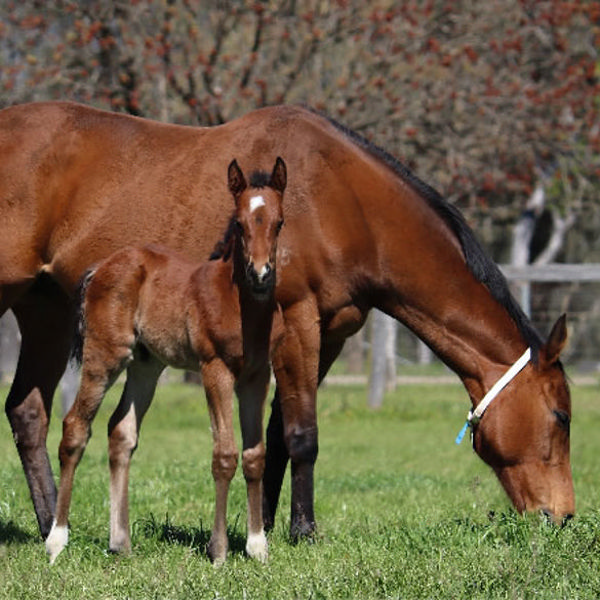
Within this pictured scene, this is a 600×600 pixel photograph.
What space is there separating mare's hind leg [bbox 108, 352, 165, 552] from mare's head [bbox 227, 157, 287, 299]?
978 mm

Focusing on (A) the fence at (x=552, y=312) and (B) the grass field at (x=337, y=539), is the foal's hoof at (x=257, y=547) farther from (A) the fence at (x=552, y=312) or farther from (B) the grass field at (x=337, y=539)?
(A) the fence at (x=552, y=312)

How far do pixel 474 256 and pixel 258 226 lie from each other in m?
1.59

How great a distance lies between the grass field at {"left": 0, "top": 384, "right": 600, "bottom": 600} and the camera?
4613 millimetres

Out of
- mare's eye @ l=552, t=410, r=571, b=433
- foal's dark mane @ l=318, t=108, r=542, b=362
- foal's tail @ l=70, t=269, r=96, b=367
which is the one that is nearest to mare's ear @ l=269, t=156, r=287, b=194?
foal's tail @ l=70, t=269, r=96, b=367

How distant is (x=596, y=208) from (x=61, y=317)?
19.2 meters

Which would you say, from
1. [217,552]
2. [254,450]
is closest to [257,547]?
[217,552]

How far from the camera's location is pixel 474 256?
6199 mm

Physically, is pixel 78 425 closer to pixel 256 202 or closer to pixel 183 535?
pixel 183 535

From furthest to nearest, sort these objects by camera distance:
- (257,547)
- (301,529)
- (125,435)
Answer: (301,529) → (125,435) → (257,547)

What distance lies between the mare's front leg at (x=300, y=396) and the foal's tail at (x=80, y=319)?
905 millimetres

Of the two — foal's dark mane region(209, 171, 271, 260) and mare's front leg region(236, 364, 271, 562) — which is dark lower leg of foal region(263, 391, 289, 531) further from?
foal's dark mane region(209, 171, 271, 260)

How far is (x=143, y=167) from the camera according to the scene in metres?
6.51

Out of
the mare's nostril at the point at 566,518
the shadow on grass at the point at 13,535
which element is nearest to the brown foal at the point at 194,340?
the shadow on grass at the point at 13,535

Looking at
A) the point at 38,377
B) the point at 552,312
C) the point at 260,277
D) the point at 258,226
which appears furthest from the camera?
the point at 552,312
